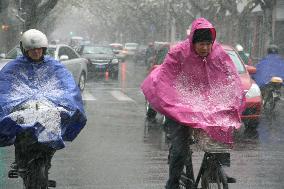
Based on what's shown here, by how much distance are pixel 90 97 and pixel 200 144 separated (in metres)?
14.7

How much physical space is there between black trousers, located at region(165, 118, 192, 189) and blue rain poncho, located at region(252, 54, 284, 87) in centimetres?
990

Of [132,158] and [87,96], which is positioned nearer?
[132,158]

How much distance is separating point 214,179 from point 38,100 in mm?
1678

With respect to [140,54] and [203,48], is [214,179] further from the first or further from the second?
[140,54]

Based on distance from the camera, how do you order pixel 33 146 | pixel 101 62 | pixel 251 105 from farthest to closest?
1. pixel 101 62
2. pixel 251 105
3. pixel 33 146

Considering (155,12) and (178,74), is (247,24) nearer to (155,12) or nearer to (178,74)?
(155,12)

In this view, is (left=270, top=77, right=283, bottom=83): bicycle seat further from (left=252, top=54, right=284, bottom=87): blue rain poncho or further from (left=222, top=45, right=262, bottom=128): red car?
(left=222, top=45, right=262, bottom=128): red car

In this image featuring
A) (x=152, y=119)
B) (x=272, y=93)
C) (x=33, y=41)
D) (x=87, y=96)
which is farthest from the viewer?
(x=87, y=96)

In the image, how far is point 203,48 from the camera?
5.81 metres

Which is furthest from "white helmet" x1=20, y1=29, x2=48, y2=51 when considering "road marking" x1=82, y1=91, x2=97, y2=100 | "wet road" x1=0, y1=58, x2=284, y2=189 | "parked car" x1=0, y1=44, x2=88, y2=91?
"parked car" x1=0, y1=44, x2=88, y2=91

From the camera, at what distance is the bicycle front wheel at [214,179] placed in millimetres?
5379

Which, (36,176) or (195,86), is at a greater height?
(195,86)

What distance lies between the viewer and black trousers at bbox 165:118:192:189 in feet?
19.4

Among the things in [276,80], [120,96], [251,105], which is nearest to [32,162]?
[251,105]
